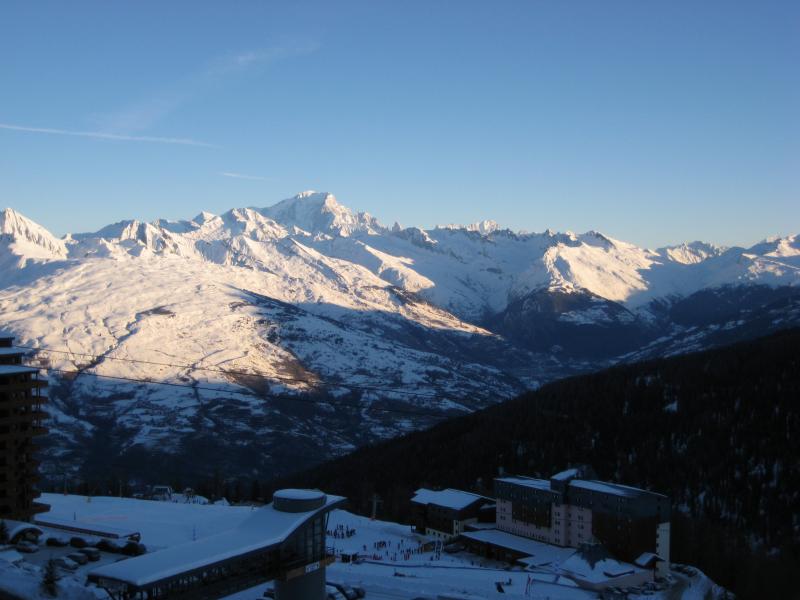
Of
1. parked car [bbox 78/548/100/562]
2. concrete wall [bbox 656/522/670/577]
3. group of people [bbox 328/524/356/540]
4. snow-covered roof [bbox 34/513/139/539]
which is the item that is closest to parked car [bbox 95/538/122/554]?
→ parked car [bbox 78/548/100/562]

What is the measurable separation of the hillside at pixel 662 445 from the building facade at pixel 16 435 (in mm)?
49543

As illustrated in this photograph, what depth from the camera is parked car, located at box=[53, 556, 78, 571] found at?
4694cm

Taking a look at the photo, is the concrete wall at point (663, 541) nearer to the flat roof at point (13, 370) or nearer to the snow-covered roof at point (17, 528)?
the snow-covered roof at point (17, 528)

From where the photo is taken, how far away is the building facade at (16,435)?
181 ft

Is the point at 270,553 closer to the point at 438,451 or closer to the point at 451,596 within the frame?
the point at 451,596

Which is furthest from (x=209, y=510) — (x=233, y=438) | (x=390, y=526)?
(x=233, y=438)

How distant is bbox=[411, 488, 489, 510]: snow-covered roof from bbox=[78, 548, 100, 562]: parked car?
37.5 metres

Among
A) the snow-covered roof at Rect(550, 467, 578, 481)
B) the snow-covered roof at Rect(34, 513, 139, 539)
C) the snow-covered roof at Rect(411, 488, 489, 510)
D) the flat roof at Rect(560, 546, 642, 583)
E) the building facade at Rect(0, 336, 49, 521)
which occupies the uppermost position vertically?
the building facade at Rect(0, 336, 49, 521)

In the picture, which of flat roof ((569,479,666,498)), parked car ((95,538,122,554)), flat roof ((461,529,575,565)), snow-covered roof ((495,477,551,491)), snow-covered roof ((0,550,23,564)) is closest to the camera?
snow-covered roof ((0,550,23,564))

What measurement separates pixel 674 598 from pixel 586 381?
87.8m

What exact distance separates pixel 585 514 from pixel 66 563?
42.8 m

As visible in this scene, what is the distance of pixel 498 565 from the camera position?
69.9 metres

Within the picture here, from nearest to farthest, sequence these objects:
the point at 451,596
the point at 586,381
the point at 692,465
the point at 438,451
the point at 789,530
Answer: the point at 451,596 → the point at 789,530 → the point at 692,465 → the point at 438,451 → the point at 586,381

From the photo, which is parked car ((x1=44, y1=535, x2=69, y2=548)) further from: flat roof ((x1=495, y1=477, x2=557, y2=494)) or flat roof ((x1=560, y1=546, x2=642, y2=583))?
flat roof ((x1=495, y1=477, x2=557, y2=494))
